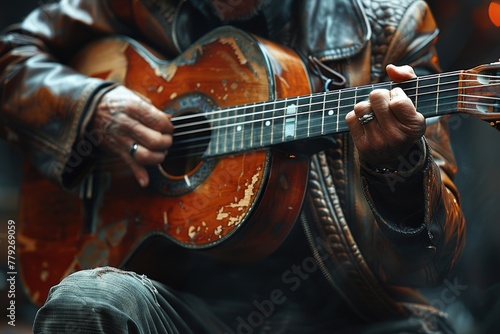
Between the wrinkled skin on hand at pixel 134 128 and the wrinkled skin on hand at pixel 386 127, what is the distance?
440mm

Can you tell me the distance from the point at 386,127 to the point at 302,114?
220 mm

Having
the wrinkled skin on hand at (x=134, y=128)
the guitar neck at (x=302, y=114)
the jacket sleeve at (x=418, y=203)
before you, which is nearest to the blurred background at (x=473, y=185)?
the jacket sleeve at (x=418, y=203)

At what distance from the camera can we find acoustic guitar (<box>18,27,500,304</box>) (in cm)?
131

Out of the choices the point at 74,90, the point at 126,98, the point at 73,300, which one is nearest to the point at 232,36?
the point at 126,98

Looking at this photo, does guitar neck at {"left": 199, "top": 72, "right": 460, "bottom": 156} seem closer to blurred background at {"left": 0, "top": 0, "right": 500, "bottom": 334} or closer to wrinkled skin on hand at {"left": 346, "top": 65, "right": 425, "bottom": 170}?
wrinkled skin on hand at {"left": 346, "top": 65, "right": 425, "bottom": 170}

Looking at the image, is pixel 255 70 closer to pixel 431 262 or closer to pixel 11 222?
pixel 431 262

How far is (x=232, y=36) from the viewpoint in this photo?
1485mm

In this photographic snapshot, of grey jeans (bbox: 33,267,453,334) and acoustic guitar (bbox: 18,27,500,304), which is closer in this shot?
grey jeans (bbox: 33,267,453,334)

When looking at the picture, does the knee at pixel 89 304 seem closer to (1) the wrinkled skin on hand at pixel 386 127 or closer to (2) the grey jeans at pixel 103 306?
(2) the grey jeans at pixel 103 306

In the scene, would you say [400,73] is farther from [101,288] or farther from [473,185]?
[473,185]

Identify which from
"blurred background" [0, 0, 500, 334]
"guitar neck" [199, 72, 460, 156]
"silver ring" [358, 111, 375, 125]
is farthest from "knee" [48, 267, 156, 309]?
"blurred background" [0, 0, 500, 334]

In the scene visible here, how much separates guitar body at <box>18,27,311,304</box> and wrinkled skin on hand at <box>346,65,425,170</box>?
22 cm

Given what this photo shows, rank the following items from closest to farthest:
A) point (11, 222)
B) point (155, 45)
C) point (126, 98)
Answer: point (126, 98), point (155, 45), point (11, 222)

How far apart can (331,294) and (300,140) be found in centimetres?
33
